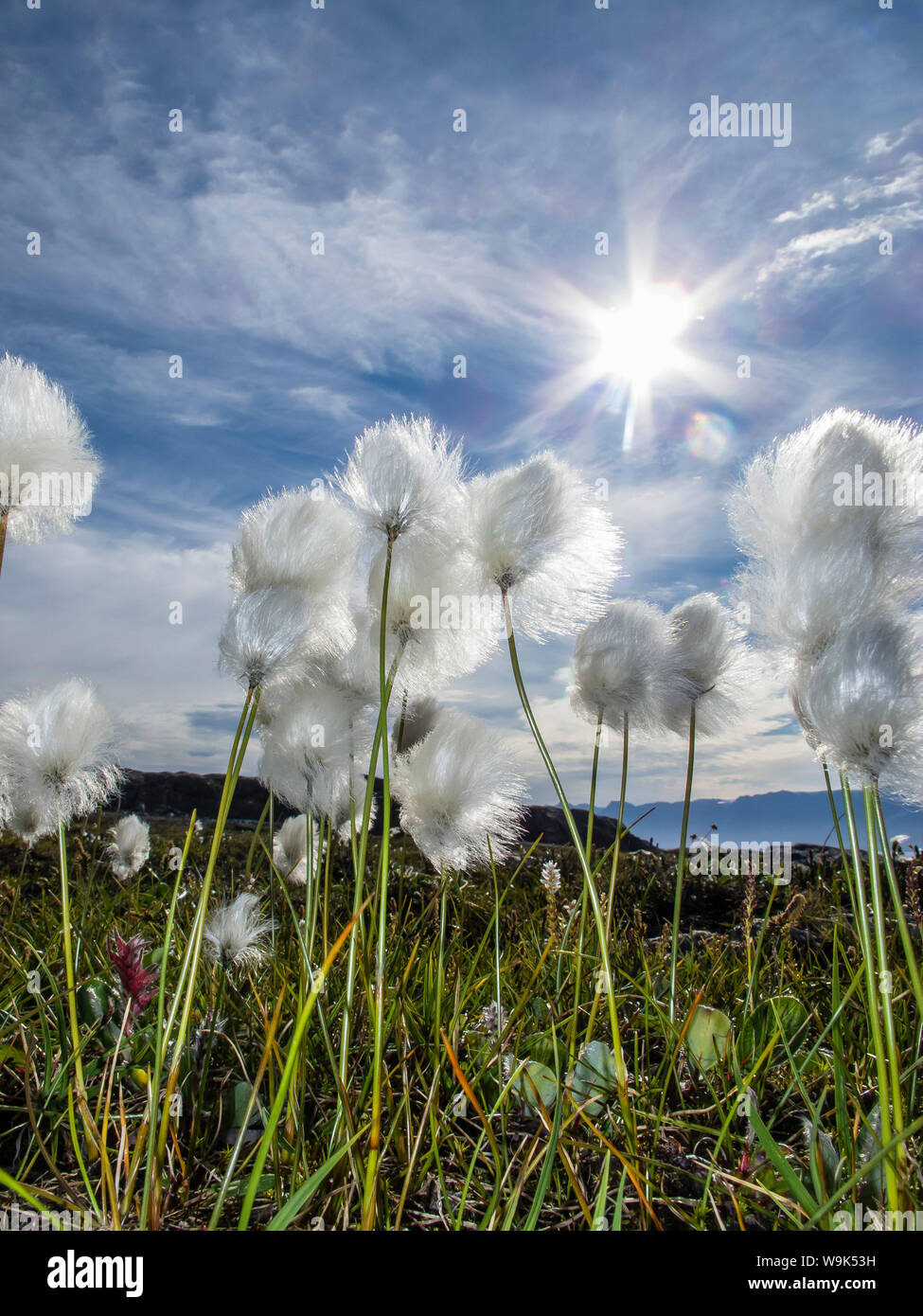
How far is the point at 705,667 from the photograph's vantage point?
3018mm

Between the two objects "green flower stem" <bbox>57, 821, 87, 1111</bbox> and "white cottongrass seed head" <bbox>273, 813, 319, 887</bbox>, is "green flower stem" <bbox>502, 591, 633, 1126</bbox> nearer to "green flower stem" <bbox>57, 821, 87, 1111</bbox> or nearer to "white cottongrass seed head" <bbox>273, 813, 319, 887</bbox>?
"green flower stem" <bbox>57, 821, 87, 1111</bbox>

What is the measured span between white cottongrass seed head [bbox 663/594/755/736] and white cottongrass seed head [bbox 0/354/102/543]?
2.20 meters

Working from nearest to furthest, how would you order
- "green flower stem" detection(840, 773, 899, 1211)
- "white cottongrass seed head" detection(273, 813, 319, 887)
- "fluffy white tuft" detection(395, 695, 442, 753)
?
"green flower stem" detection(840, 773, 899, 1211)
"fluffy white tuft" detection(395, 695, 442, 753)
"white cottongrass seed head" detection(273, 813, 319, 887)

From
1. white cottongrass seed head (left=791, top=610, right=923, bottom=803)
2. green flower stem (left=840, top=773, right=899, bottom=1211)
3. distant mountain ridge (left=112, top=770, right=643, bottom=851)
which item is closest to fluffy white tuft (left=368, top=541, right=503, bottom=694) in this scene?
white cottongrass seed head (left=791, top=610, right=923, bottom=803)

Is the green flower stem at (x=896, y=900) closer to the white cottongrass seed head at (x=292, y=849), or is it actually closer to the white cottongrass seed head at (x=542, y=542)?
the white cottongrass seed head at (x=542, y=542)

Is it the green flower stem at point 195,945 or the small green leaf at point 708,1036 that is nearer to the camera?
the green flower stem at point 195,945

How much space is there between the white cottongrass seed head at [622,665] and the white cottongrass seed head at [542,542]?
0.11m

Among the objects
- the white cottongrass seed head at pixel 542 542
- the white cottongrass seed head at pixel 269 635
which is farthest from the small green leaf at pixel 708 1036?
the white cottongrass seed head at pixel 269 635

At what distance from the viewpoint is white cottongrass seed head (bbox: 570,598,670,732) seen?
2.80 m

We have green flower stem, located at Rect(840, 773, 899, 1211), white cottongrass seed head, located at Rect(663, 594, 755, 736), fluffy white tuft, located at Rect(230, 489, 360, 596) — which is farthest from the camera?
white cottongrass seed head, located at Rect(663, 594, 755, 736)

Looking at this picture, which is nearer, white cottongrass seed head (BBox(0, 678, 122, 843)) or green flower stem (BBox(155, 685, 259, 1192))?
green flower stem (BBox(155, 685, 259, 1192))

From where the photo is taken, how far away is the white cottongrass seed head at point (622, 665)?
2801 mm

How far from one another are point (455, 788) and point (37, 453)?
170 centimetres
